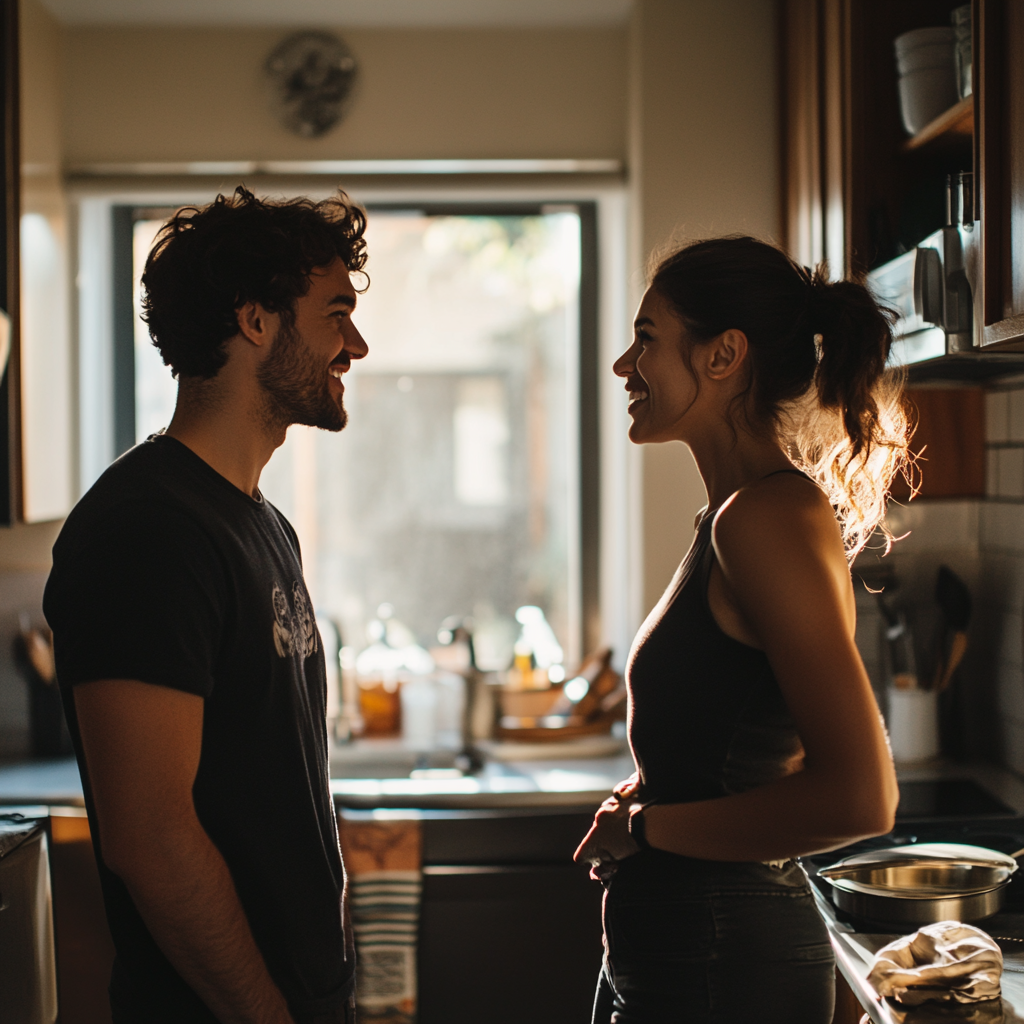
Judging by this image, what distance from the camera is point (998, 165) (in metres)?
1.31

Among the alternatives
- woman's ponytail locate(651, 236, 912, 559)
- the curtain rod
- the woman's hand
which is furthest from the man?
the curtain rod

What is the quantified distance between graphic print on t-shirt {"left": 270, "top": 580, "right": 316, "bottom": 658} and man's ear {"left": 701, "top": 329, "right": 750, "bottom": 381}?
0.53 metres

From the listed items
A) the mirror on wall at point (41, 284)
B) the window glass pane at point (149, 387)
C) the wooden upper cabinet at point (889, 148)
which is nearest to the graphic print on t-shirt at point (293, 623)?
the wooden upper cabinet at point (889, 148)

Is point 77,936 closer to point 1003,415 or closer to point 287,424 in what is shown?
point 287,424

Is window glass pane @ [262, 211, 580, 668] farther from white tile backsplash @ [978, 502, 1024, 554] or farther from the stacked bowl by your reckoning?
the stacked bowl

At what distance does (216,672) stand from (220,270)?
0.45 m

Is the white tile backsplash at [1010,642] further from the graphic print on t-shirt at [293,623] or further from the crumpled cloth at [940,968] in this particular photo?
the graphic print on t-shirt at [293,623]

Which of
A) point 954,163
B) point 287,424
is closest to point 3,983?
point 287,424

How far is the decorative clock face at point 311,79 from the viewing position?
253 cm

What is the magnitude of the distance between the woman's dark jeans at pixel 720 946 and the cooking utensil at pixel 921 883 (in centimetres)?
27

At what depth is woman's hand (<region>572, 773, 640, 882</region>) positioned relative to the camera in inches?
43.1

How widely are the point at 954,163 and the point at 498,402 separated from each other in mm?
1331

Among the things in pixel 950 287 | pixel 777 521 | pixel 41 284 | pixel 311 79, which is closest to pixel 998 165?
pixel 950 287

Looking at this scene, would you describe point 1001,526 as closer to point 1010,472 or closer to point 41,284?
point 1010,472
